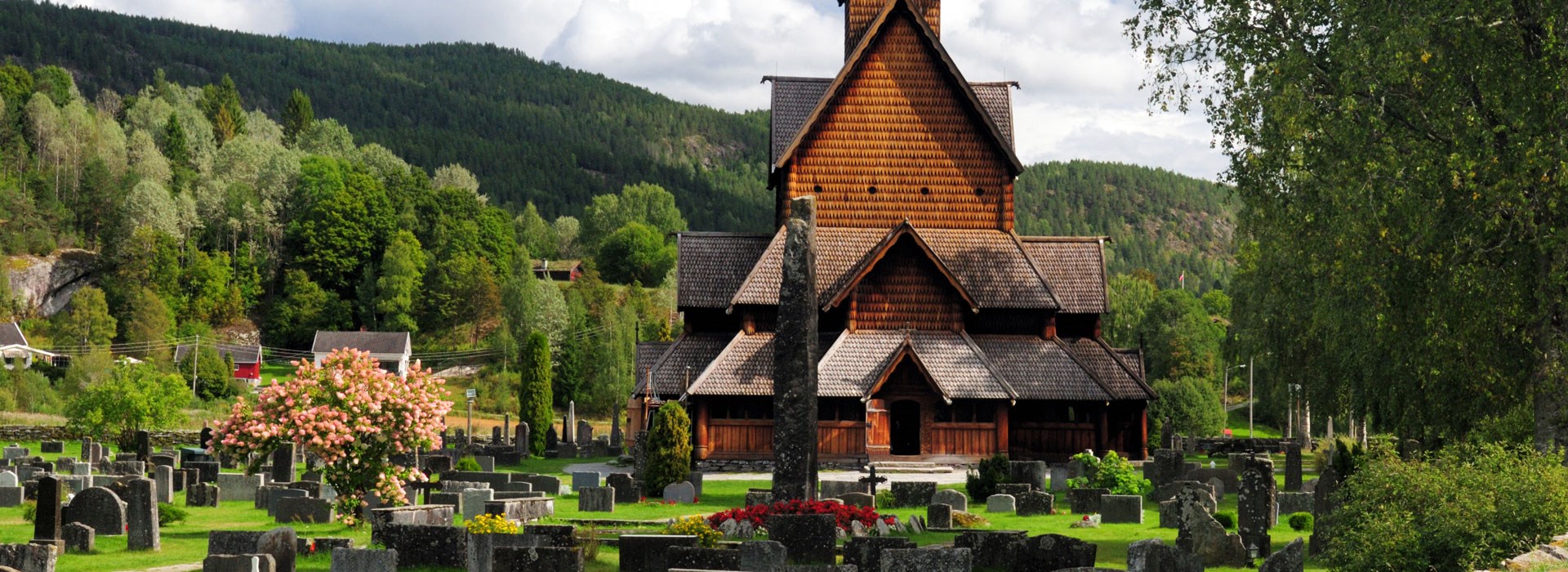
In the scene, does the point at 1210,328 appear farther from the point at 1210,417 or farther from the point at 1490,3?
the point at 1490,3

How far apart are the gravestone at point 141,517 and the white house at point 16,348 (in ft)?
228

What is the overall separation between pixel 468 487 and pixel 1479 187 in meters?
16.4

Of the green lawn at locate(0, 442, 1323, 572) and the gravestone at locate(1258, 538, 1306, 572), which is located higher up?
the gravestone at locate(1258, 538, 1306, 572)

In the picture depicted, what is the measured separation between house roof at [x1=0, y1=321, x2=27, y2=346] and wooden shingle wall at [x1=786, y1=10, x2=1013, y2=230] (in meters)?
59.3

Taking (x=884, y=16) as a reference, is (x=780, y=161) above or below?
below

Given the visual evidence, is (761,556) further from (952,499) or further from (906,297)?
(906,297)

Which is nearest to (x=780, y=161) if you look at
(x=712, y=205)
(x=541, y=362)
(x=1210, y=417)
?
(x=541, y=362)

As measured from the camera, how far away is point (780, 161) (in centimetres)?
4647

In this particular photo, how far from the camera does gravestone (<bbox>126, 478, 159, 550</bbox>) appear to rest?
22.8 m

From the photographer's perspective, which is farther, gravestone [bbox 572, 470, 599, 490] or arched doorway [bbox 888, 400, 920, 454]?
arched doorway [bbox 888, 400, 920, 454]

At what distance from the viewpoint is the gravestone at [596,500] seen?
29.3 m

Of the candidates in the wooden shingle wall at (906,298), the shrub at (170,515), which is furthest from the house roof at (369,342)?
the shrub at (170,515)

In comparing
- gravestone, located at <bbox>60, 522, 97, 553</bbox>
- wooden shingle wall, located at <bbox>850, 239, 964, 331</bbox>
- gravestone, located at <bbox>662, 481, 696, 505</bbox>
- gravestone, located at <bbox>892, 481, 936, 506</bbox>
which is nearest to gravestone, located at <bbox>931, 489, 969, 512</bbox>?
gravestone, located at <bbox>892, 481, 936, 506</bbox>

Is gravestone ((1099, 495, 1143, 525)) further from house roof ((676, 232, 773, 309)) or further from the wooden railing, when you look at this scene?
house roof ((676, 232, 773, 309))
